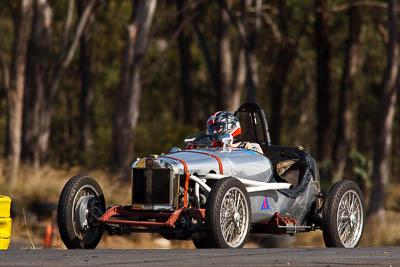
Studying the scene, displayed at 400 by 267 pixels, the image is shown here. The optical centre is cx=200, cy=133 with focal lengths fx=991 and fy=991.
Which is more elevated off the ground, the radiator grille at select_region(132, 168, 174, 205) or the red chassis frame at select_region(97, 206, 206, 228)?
the radiator grille at select_region(132, 168, 174, 205)

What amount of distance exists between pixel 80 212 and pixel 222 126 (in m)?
2.16

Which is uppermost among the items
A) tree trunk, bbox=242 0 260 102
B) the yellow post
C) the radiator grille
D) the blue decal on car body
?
tree trunk, bbox=242 0 260 102

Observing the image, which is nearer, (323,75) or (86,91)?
(323,75)

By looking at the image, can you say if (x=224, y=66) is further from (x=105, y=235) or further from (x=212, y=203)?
(x=212, y=203)

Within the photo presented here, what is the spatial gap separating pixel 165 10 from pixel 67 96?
10.8 m

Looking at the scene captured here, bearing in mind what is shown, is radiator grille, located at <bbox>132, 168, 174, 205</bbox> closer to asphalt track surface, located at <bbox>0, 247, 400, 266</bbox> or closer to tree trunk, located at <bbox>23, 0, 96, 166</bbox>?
asphalt track surface, located at <bbox>0, 247, 400, 266</bbox>

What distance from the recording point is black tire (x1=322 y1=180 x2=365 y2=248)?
11.7 meters

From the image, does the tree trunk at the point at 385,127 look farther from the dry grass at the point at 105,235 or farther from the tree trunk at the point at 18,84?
the tree trunk at the point at 18,84

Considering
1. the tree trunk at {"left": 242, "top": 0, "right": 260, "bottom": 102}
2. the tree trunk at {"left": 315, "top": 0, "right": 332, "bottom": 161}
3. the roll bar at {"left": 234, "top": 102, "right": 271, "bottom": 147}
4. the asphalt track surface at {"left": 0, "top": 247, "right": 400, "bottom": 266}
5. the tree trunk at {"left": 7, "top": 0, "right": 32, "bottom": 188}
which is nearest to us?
the asphalt track surface at {"left": 0, "top": 247, "right": 400, "bottom": 266}

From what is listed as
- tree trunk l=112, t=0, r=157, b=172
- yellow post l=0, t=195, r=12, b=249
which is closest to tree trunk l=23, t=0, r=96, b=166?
tree trunk l=112, t=0, r=157, b=172

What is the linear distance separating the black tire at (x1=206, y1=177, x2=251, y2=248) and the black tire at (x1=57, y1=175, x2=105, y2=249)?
1352 millimetres

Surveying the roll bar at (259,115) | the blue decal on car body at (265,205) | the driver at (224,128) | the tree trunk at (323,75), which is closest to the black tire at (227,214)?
the blue decal on car body at (265,205)

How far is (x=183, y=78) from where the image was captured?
43.8m

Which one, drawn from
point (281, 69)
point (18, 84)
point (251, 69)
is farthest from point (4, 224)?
point (281, 69)
